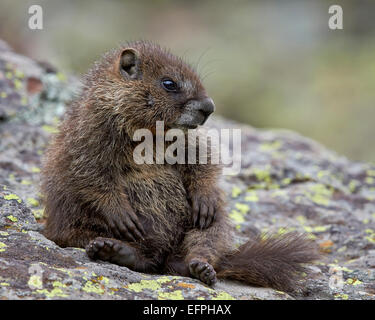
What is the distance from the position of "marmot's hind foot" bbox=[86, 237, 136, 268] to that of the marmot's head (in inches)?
52.2

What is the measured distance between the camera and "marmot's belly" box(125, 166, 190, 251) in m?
5.62

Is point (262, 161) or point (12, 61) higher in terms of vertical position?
point (12, 61)

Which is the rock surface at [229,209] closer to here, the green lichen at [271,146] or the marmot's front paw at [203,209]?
the green lichen at [271,146]

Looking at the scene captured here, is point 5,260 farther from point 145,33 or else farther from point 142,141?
point 145,33

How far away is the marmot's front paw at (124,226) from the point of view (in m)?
5.45

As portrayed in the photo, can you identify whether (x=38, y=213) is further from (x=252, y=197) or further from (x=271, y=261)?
(x=252, y=197)

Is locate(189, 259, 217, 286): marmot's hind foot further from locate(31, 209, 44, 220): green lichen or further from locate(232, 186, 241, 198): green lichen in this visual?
locate(232, 186, 241, 198): green lichen

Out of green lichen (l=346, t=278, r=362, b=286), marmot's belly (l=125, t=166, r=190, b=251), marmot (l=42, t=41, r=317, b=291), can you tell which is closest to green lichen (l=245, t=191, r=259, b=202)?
marmot (l=42, t=41, r=317, b=291)

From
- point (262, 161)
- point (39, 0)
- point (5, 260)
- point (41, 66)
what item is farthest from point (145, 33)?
point (5, 260)

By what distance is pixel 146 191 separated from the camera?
575cm

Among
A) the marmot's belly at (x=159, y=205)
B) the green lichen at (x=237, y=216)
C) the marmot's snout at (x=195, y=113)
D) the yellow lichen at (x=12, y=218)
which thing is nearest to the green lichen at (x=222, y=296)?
the marmot's belly at (x=159, y=205)

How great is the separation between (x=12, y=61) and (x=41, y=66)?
0.47 m

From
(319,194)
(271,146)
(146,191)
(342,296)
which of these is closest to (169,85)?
(146,191)

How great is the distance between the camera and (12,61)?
352 inches
